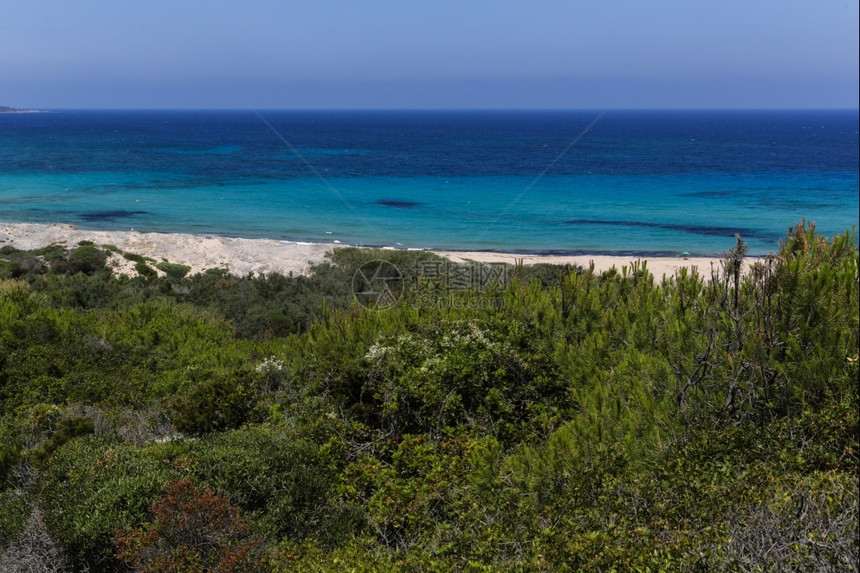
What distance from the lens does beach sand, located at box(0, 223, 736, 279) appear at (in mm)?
23781

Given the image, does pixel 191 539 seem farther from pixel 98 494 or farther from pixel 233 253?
pixel 233 253

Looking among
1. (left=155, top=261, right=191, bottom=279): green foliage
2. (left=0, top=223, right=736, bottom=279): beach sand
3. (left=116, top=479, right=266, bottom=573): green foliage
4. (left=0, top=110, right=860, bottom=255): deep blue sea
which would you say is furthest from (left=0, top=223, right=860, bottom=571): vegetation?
(left=0, top=223, right=736, bottom=279): beach sand

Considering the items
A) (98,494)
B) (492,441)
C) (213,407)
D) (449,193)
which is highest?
(449,193)

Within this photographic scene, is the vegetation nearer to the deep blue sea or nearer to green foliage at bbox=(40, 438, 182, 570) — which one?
green foliage at bbox=(40, 438, 182, 570)

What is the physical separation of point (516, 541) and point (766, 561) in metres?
1.37

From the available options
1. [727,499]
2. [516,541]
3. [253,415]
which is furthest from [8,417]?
[727,499]

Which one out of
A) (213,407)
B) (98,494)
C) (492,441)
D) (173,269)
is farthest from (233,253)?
(492,441)

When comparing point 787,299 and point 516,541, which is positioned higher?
point 787,299

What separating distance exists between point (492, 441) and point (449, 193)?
41.3 meters

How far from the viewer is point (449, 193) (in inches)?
1816

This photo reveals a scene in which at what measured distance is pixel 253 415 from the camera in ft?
25.1

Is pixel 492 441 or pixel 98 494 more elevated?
pixel 492 441

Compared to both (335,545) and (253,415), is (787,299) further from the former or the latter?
(253,415)

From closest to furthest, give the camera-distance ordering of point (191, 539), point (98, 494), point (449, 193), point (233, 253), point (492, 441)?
point (191, 539) → point (98, 494) → point (492, 441) → point (233, 253) → point (449, 193)
